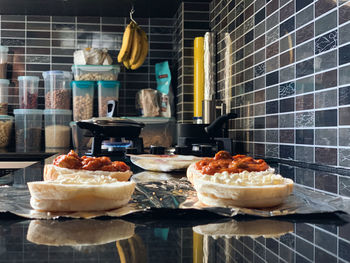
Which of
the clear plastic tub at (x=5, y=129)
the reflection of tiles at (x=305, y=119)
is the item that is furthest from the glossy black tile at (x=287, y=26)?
the clear plastic tub at (x=5, y=129)

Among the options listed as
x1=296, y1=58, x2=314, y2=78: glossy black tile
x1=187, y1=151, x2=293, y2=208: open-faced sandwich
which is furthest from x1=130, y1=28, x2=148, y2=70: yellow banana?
x1=187, y1=151, x2=293, y2=208: open-faced sandwich

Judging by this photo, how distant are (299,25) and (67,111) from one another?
79.3 inches

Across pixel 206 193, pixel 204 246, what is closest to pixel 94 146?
pixel 206 193

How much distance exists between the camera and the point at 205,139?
7.36 ft

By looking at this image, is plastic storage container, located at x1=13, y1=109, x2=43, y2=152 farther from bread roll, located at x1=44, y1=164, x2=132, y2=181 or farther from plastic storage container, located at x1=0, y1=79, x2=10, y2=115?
bread roll, located at x1=44, y1=164, x2=132, y2=181

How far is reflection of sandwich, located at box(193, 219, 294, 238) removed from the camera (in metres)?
0.56

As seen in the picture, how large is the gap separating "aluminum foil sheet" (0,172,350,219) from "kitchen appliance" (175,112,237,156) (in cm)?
87

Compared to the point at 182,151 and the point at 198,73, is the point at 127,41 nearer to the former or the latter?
the point at 198,73

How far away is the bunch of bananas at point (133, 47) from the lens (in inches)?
119

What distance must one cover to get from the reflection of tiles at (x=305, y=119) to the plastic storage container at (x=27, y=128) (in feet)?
6.79

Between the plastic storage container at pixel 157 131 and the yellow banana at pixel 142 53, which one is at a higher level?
the yellow banana at pixel 142 53

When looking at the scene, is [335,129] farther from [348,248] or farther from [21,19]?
[21,19]

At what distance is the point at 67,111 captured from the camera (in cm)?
306

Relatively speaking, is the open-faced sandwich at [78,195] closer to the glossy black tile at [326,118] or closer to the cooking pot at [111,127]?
the glossy black tile at [326,118]
